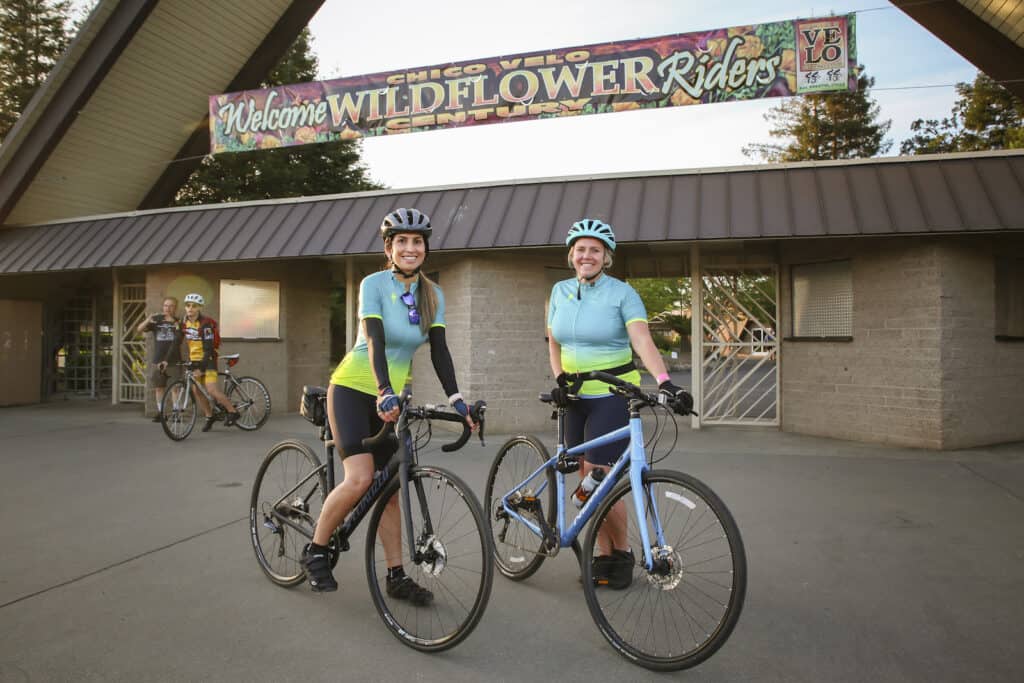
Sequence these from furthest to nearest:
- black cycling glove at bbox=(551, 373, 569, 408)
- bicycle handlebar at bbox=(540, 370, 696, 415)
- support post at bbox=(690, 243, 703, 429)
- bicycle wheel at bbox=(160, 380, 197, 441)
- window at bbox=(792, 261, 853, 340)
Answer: support post at bbox=(690, 243, 703, 429) < window at bbox=(792, 261, 853, 340) < bicycle wheel at bbox=(160, 380, 197, 441) < black cycling glove at bbox=(551, 373, 569, 408) < bicycle handlebar at bbox=(540, 370, 696, 415)

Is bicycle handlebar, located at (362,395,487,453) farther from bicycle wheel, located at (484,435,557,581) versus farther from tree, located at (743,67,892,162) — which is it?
tree, located at (743,67,892,162)

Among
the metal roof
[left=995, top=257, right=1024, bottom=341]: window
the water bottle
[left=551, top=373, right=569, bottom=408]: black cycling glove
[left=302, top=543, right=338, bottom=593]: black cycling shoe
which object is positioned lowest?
[left=302, top=543, right=338, bottom=593]: black cycling shoe

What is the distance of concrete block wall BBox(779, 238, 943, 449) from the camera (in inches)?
355

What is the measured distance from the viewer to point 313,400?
3.74 metres

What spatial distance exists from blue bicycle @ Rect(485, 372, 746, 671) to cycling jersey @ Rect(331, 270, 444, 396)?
80 centimetres

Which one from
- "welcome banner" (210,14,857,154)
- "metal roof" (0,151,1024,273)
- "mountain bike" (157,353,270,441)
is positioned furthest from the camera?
"welcome banner" (210,14,857,154)

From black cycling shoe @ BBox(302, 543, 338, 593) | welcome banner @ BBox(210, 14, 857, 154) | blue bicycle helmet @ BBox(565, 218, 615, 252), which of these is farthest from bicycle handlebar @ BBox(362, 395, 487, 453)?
welcome banner @ BBox(210, 14, 857, 154)

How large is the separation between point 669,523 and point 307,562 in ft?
5.91

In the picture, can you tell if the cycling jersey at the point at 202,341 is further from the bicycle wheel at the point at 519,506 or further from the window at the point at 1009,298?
the window at the point at 1009,298

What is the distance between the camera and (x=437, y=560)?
327 cm

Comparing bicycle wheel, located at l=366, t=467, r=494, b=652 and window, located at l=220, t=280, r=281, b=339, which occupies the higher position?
window, located at l=220, t=280, r=281, b=339

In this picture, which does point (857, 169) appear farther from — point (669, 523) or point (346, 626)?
point (346, 626)

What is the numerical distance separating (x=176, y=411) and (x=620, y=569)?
325 inches

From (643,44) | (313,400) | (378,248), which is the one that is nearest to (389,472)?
(313,400)
